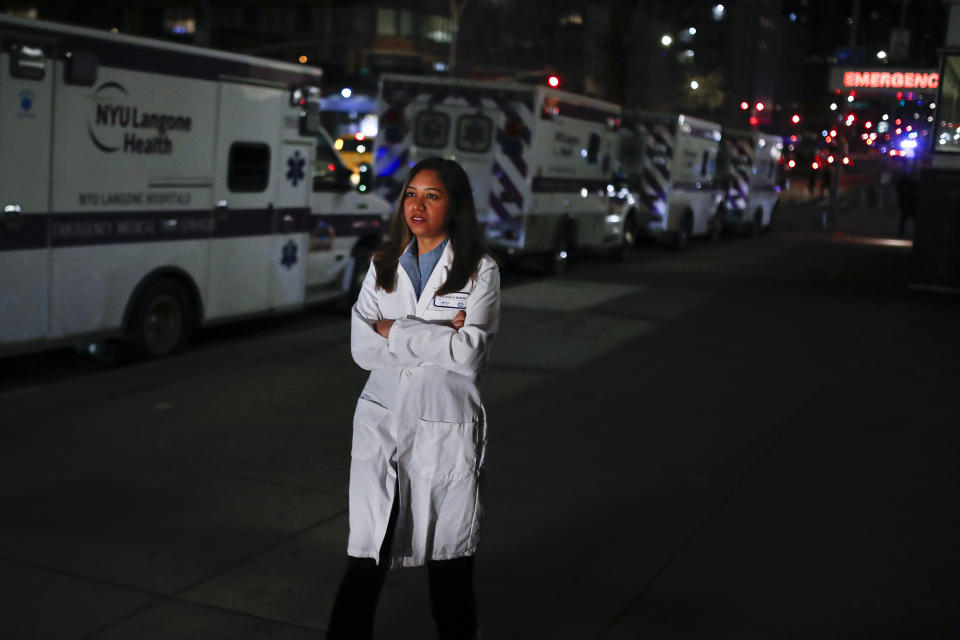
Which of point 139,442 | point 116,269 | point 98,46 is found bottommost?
point 139,442

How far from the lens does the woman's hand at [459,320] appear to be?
11.8 feet

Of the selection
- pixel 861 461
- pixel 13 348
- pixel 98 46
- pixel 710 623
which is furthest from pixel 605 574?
pixel 98 46

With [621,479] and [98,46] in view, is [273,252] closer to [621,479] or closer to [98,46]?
[98,46]

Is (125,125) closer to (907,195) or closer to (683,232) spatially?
(683,232)

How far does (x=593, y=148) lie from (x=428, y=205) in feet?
51.0

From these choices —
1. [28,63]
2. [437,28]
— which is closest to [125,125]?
[28,63]

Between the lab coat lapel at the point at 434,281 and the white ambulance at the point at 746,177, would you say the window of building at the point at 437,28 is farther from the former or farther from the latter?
the lab coat lapel at the point at 434,281

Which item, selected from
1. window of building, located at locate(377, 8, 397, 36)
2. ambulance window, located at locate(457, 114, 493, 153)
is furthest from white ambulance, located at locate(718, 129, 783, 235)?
window of building, located at locate(377, 8, 397, 36)

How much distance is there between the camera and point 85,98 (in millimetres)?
8570

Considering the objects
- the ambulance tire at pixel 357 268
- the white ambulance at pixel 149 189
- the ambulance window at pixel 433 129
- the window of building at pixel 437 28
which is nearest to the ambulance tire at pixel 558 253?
the ambulance window at pixel 433 129

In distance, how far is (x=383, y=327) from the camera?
11.9ft

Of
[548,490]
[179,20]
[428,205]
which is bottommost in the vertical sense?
[548,490]

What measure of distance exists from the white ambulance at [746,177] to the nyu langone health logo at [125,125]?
2062 cm

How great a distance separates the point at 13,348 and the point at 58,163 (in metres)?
1.39
